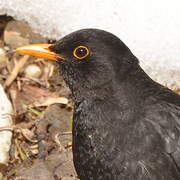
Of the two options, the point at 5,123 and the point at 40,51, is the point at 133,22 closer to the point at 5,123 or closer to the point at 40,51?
the point at 5,123

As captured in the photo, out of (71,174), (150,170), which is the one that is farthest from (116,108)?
(71,174)

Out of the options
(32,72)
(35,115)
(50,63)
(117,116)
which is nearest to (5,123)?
(35,115)

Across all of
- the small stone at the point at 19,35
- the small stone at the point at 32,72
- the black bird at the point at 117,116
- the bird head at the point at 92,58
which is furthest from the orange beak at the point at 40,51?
the small stone at the point at 19,35

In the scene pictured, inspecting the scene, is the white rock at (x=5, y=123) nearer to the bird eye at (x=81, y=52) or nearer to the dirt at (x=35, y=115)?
the dirt at (x=35, y=115)

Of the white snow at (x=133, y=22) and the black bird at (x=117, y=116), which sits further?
the white snow at (x=133, y=22)

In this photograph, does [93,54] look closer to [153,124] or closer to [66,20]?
[153,124]

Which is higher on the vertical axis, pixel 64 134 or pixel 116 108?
pixel 116 108
